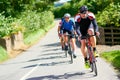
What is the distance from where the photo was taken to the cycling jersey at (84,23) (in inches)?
496

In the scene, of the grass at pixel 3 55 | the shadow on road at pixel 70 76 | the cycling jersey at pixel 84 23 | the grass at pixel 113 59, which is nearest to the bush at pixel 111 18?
the grass at pixel 113 59

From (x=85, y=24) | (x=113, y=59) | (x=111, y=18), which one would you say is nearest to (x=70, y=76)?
(x=85, y=24)

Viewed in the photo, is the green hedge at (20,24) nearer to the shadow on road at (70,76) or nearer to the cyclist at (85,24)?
the shadow on road at (70,76)

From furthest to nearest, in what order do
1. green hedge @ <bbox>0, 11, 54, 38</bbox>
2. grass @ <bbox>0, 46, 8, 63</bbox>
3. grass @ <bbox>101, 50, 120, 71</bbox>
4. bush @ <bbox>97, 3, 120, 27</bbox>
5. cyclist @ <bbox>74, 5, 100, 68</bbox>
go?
green hedge @ <bbox>0, 11, 54, 38</bbox> → bush @ <bbox>97, 3, 120, 27</bbox> → grass @ <bbox>0, 46, 8, 63</bbox> → grass @ <bbox>101, 50, 120, 71</bbox> → cyclist @ <bbox>74, 5, 100, 68</bbox>

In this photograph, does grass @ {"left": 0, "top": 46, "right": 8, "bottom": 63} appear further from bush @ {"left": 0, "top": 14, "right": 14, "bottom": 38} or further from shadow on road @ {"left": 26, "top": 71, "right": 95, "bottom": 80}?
shadow on road @ {"left": 26, "top": 71, "right": 95, "bottom": 80}

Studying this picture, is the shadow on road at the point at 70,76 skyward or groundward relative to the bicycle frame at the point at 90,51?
groundward

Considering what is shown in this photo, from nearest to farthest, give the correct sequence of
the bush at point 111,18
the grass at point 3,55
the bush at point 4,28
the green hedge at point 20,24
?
the grass at point 3,55, the bush at point 111,18, the bush at point 4,28, the green hedge at point 20,24

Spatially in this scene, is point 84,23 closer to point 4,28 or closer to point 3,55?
point 3,55

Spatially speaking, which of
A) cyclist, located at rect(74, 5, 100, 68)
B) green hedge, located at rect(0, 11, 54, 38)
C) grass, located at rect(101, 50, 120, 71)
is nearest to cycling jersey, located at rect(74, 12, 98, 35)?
cyclist, located at rect(74, 5, 100, 68)

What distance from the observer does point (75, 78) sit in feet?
40.9

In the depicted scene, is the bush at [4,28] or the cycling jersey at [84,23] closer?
the cycling jersey at [84,23]

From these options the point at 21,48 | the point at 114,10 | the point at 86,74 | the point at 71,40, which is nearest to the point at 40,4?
the point at 21,48

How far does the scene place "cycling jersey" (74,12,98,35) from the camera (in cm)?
1261

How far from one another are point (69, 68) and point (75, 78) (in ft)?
8.43
